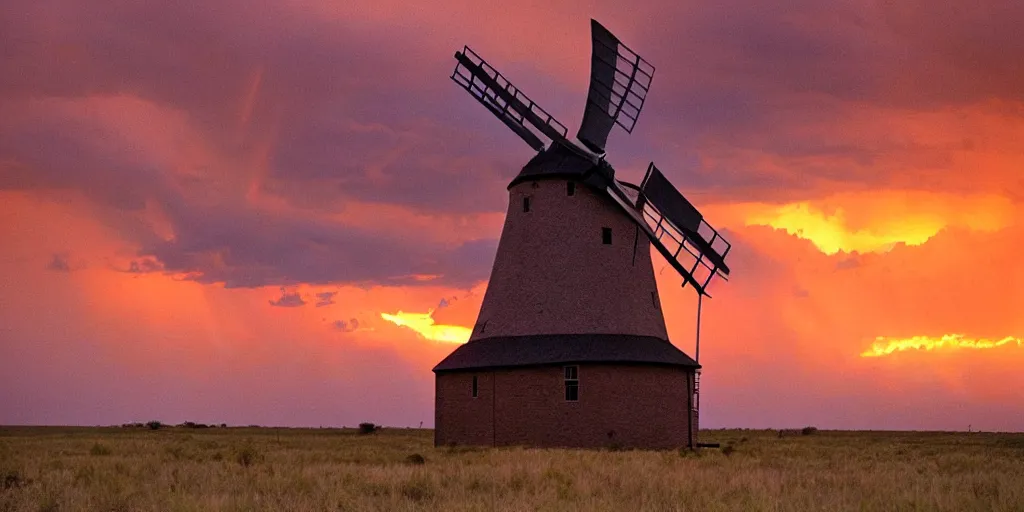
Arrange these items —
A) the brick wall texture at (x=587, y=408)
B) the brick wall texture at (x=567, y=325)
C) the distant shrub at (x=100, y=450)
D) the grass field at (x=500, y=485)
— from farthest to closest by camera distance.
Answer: the brick wall texture at (x=567, y=325) → the brick wall texture at (x=587, y=408) → the distant shrub at (x=100, y=450) → the grass field at (x=500, y=485)

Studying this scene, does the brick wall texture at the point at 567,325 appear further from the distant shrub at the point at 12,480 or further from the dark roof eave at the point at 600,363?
the distant shrub at the point at 12,480

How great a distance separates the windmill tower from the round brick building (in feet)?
0.16

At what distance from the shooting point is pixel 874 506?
18.4 metres

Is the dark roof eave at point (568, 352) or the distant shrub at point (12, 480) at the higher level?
the dark roof eave at point (568, 352)

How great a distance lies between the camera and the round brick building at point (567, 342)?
39.5m

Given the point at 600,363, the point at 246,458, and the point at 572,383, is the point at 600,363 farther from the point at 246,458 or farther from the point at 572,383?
the point at 246,458

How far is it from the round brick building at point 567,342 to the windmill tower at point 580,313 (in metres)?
0.05

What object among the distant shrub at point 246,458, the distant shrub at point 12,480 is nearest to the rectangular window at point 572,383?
the distant shrub at point 246,458

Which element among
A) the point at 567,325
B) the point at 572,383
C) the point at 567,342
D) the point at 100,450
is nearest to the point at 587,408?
the point at 572,383

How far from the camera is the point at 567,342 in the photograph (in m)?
40.7

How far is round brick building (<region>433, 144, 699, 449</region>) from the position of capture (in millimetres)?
39500

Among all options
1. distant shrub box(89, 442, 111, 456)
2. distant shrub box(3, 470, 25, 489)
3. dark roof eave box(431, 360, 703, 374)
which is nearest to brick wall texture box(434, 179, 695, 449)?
dark roof eave box(431, 360, 703, 374)

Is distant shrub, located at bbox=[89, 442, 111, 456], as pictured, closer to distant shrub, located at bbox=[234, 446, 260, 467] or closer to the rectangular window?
distant shrub, located at bbox=[234, 446, 260, 467]

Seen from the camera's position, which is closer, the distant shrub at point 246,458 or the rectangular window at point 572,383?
the distant shrub at point 246,458
